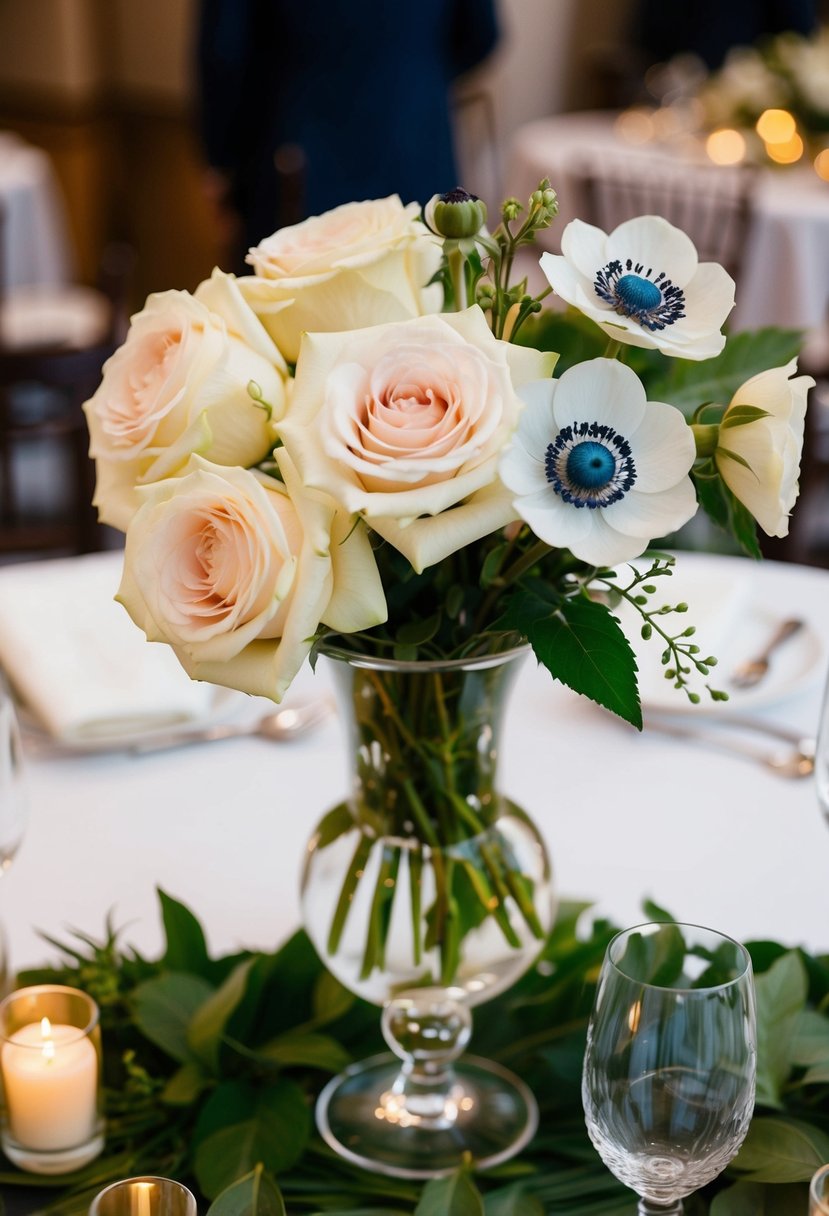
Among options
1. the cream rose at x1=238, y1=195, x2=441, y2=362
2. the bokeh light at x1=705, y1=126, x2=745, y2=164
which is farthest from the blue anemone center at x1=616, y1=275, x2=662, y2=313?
the bokeh light at x1=705, y1=126, x2=745, y2=164

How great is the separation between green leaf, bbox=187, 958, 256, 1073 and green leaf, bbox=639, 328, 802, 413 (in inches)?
16.0

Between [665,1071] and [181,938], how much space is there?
13.8 inches

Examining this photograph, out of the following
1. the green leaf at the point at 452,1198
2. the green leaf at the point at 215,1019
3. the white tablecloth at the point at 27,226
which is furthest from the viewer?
the white tablecloth at the point at 27,226

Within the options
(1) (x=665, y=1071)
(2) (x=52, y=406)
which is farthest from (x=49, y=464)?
(1) (x=665, y=1071)

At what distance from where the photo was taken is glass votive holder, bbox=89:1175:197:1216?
0.62m

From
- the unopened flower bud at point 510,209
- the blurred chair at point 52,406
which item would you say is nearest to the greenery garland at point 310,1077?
the unopened flower bud at point 510,209

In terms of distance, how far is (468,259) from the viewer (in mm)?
686

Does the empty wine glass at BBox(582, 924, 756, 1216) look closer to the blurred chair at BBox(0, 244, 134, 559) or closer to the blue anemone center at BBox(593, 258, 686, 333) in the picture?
the blue anemone center at BBox(593, 258, 686, 333)

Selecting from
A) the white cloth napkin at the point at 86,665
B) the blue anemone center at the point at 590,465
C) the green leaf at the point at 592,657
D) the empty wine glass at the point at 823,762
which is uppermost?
the blue anemone center at the point at 590,465

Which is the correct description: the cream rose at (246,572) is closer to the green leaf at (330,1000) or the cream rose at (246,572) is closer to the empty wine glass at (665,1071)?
the empty wine glass at (665,1071)

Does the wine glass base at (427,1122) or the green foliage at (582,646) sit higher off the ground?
the green foliage at (582,646)

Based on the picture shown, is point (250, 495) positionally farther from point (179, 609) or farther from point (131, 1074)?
point (131, 1074)

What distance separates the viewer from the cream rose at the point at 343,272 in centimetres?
69

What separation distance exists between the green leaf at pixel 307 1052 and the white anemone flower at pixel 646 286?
44 centimetres
